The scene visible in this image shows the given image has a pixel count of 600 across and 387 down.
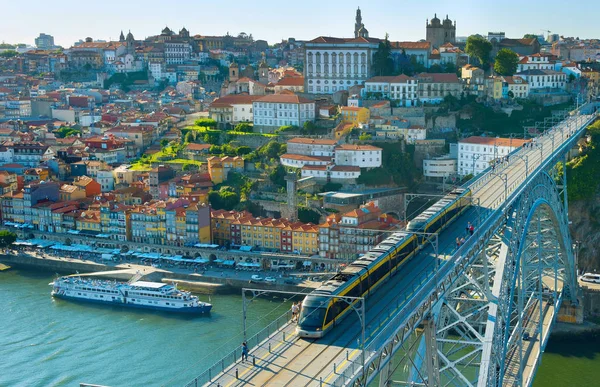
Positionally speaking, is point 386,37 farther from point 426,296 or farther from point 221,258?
point 426,296

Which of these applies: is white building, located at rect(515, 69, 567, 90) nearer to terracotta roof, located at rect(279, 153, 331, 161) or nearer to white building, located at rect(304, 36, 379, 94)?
white building, located at rect(304, 36, 379, 94)

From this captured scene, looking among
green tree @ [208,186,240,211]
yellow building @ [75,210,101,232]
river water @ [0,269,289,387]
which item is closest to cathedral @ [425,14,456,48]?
green tree @ [208,186,240,211]

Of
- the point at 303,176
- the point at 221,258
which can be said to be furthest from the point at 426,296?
the point at 303,176

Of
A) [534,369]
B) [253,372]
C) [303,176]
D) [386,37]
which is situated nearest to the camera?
[253,372]

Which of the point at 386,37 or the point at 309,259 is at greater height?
the point at 386,37

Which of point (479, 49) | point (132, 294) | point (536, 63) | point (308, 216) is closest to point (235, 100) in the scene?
point (308, 216)

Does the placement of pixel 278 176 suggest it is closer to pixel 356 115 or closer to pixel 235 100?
pixel 356 115

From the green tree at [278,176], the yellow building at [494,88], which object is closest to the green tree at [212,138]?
the green tree at [278,176]
